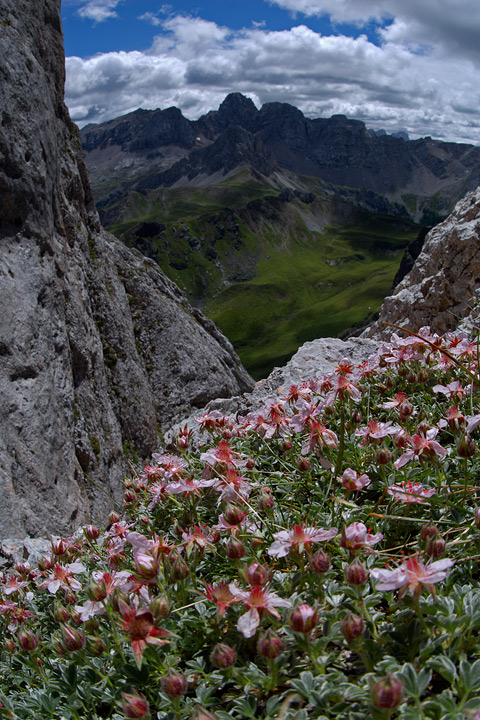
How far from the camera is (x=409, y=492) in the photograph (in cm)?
329

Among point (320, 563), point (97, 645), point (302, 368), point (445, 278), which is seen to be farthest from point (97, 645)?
point (445, 278)

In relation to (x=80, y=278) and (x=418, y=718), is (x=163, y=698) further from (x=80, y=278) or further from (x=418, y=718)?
(x=80, y=278)

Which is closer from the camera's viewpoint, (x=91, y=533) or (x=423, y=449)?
(x=423, y=449)

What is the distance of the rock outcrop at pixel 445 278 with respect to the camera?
1353cm

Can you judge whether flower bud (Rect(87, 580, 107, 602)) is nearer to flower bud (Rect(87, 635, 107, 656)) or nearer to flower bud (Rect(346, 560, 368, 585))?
flower bud (Rect(87, 635, 107, 656))

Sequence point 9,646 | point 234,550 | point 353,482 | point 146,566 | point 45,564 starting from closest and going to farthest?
point 234,550
point 146,566
point 353,482
point 9,646
point 45,564

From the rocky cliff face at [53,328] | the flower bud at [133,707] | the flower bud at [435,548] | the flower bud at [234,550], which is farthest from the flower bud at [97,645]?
the rocky cliff face at [53,328]

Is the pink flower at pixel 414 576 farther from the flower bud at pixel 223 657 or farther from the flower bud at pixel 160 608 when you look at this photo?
the flower bud at pixel 160 608

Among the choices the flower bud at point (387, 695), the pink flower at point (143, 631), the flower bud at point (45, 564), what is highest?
the flower bud at point (387, 695)

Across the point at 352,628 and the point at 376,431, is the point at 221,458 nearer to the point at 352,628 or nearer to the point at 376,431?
the point at 376,431

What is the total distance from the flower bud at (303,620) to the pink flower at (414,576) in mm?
351

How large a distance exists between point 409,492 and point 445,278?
12813 millimetres

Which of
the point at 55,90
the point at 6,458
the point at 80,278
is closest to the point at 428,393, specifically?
the point at 6,458

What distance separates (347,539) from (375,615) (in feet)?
1.45
